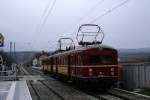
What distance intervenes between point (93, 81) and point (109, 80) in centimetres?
97

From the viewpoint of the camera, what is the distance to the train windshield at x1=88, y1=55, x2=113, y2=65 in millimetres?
25356

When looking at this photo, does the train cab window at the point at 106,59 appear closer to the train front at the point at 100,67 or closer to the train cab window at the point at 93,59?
the train front at the point at 100,67

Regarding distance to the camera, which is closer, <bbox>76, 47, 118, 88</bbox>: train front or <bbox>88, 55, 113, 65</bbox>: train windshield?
<bbox>76, 47, 118, 88</bbox>: train front

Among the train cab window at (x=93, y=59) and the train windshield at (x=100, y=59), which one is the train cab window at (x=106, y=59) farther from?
the train cab window at (x=93, y=59)

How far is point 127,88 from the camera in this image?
1040 inches

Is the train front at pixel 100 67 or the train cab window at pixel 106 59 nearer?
the train front at pixel 100 67

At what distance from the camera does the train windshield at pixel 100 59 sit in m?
25.4

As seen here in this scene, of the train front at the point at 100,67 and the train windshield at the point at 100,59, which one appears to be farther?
the train windshield at the point at 100,59

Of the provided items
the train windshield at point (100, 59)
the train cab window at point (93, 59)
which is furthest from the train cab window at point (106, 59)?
the train cab window at point (93, 59)

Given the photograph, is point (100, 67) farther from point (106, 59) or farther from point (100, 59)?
point (106, 59)

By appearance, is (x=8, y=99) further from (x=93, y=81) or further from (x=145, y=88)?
(x=145, y=88)

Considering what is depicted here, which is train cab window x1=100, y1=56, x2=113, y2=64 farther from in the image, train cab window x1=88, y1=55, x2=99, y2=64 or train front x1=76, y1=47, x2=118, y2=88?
train cab window x1=88, y1=55, x2=99, y2=64

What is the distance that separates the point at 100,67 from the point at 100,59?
2.23ft

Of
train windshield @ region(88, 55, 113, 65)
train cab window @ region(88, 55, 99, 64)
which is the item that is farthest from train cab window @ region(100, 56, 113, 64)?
train cab window @ region(88, 55, 99, 64)
